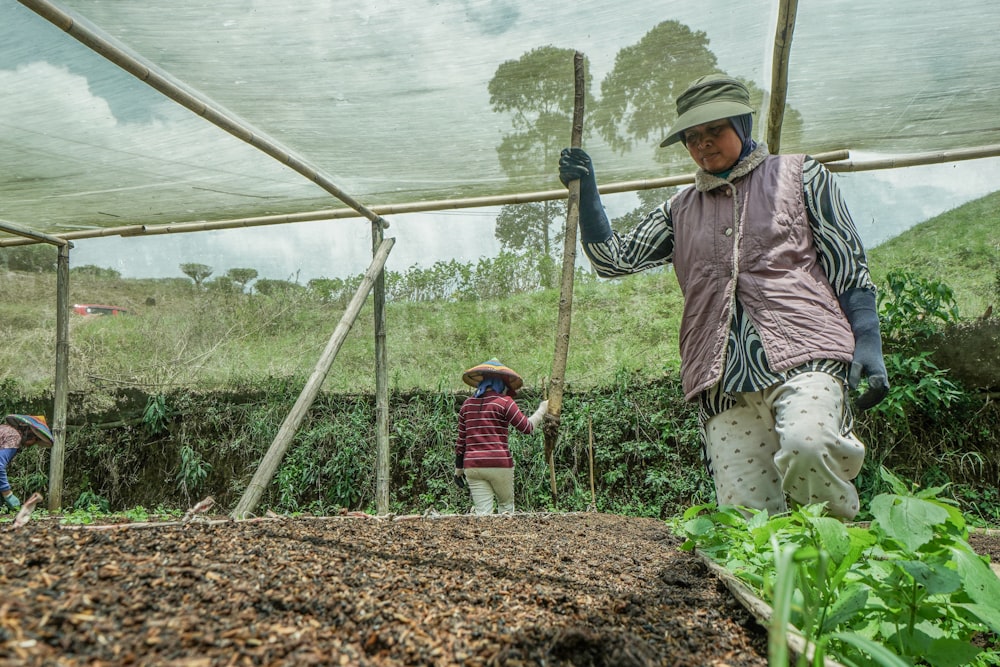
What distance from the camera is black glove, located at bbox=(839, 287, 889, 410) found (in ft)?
5.87

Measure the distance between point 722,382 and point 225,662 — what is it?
63.3 inches

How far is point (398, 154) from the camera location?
3654mm

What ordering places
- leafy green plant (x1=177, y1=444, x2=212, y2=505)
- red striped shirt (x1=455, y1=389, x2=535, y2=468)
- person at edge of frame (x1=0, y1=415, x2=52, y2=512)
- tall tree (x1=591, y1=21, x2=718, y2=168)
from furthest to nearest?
leafy green plant (x1=177, y1=444, x2=212, y2=505), person at edge of frame (x1=0, y1=415, x2=52, y2=512), red striped shirt (x1=455, y1=389, x2=535, y2=468), tall tree (x1=591, y1=21, x2=718, y2=168)

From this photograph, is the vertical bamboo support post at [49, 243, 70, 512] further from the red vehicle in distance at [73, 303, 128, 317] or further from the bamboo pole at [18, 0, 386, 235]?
the red vehicle in distance at [73, 303, 128, 317]

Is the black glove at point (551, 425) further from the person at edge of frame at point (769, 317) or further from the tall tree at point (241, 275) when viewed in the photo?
the tall tree at point (241, 275)

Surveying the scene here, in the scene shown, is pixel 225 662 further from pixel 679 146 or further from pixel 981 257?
pixel 981 257

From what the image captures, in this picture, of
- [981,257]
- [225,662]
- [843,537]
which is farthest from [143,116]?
[981,257]

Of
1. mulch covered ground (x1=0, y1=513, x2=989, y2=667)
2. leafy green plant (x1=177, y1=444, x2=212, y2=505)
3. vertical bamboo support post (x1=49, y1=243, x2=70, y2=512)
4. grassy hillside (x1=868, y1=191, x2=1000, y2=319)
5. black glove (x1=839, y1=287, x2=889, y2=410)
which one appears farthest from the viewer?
grassy hillside (x1=868, y1=191, x2=1000, y2=319)

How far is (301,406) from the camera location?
3.32 m

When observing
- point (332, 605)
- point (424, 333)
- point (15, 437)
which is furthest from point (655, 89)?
point (424, 333)

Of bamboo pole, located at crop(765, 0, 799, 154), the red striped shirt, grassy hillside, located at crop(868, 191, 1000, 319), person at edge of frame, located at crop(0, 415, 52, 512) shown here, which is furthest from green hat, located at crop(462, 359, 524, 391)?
grassy hillside, located at crop(868, 191, 1000, 319)

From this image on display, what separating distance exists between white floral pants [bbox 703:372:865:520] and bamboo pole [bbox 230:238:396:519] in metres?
1.76

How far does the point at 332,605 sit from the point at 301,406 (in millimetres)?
2573

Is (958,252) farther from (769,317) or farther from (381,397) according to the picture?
(769,317)
